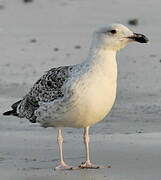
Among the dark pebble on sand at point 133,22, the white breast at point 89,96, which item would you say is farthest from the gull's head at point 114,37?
the dark pebble on sand at point 133,22

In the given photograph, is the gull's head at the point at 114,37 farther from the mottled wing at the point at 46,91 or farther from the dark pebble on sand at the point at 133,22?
the dark pebble on sand at the point at 133,22

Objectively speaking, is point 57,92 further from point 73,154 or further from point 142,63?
point 142,63

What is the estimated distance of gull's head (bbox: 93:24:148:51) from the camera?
9586 mm

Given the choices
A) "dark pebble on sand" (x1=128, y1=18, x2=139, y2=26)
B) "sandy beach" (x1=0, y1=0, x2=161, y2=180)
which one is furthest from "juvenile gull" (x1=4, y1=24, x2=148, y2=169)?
"dark pebble on sand" (x1=128, y1=18, x2=139, y2=26)

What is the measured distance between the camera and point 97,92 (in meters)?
9.27

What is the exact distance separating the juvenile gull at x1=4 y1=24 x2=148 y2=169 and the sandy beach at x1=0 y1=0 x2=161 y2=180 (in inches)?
Answer: 16.0

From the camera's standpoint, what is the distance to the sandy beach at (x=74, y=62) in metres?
9.43

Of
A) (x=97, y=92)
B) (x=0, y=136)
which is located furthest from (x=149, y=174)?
(x=0, y=136)

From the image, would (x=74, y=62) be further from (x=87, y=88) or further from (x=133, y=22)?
(x=87, y=88)

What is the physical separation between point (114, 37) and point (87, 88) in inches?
27.5

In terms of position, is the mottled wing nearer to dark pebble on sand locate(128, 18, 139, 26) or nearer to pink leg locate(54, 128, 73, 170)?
pink leg locate(54, 128, 73, 170)

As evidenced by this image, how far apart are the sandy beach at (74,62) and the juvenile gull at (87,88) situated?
41 cm

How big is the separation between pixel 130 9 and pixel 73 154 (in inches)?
467

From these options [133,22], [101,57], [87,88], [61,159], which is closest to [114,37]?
[101,57]
